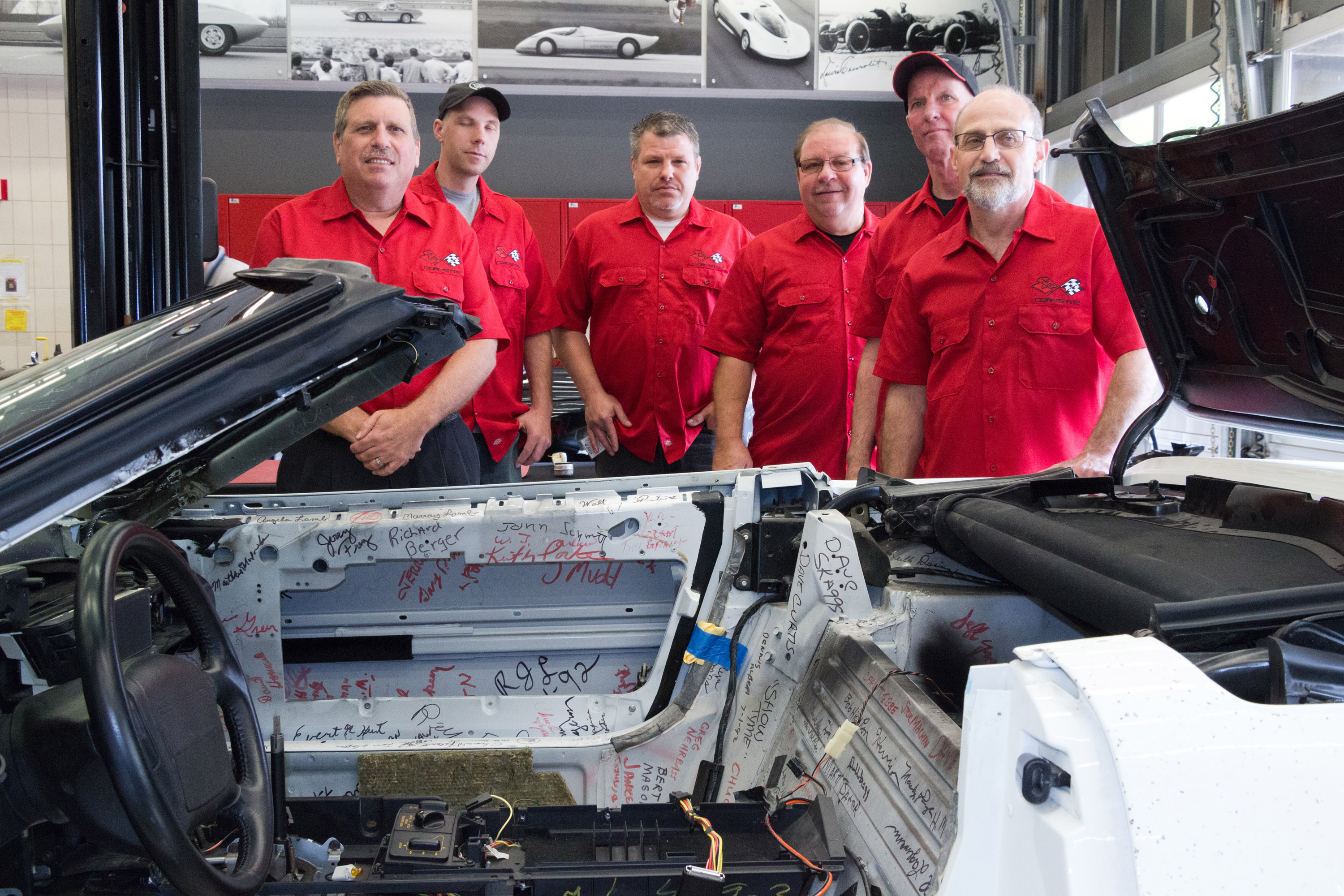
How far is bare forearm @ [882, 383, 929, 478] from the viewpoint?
9.98ft

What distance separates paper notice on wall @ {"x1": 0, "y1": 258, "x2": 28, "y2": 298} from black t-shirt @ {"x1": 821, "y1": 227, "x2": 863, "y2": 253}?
592cm

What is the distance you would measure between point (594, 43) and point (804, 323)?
3.92m

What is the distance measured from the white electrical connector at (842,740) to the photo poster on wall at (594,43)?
5798mm

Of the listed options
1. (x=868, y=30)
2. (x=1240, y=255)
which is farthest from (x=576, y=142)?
(x=1240, y=255)

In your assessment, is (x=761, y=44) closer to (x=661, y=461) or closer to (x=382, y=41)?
(x=382, y=41)

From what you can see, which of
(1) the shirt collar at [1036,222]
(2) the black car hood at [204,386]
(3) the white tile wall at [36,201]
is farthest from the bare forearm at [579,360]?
(3) the white tile wall at [36,201]

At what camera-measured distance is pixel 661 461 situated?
3674 millimetres

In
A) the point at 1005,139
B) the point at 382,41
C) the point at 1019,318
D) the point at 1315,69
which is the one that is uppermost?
the point at 382,41

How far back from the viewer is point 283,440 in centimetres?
164

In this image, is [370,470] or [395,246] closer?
[370,470]

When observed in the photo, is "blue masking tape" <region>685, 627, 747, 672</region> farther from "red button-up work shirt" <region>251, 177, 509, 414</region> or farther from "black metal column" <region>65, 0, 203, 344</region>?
"black metal column" <region>65, 0, 203, 344</region>

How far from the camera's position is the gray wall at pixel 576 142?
22.4ft

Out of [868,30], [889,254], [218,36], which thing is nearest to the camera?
[889,254]

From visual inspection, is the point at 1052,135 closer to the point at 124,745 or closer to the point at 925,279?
the point at 925,279
